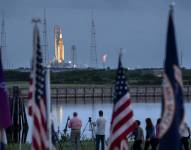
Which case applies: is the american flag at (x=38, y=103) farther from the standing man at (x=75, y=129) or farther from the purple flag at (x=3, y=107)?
the standing man at (x=75, y=129)

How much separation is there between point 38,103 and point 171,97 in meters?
3.03

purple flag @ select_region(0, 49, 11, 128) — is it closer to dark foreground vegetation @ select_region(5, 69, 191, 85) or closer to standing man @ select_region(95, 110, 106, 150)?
standing man @ select_region(95, 110, 106, 150)

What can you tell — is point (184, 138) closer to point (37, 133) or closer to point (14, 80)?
point (37, 133)

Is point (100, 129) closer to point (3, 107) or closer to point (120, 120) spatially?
point (3, 107)

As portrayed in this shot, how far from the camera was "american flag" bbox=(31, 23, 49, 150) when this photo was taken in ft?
51.9

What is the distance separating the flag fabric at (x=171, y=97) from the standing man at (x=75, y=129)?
15.2 m

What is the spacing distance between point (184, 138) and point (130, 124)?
11065mm

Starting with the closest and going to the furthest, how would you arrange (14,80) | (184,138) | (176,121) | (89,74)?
1. (176,121)
2. (184,138)
3. (14,80)
4. (89,74)

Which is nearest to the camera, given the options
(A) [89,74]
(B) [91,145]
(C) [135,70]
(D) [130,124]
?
(D) [130,124]

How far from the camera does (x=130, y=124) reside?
18.0m

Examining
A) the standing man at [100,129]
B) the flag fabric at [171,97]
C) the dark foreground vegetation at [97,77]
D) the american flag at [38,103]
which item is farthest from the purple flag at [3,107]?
the dark foreground vegetation at [97,77]

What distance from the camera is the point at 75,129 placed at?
29.6 metres

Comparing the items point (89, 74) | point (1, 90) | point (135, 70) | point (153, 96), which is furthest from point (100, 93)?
point (1, 90)

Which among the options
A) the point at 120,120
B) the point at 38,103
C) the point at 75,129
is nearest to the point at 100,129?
the point at 75,129
